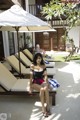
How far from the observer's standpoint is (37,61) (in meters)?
5.71

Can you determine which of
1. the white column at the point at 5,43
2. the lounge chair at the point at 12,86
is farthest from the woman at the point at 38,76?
the white column at the point at 5,43

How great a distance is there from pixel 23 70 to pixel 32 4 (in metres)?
15.0

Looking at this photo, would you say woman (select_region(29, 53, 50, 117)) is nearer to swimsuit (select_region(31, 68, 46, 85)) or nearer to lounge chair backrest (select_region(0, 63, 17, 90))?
swimsuit (select_region(31, 68, 46, 85))

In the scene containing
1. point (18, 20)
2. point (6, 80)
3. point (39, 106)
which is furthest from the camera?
point (6, 80)

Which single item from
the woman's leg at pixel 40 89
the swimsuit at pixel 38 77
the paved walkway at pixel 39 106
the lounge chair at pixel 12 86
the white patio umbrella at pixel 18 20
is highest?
the white patio umbrella at pixel 18 20

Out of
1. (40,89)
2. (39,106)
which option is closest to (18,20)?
(40,89)

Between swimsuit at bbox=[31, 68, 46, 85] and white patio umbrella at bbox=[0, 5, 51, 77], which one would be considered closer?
swimsuit at bbox=[31, 68, 46, 85]

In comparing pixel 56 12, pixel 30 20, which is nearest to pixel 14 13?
pixel 30 20

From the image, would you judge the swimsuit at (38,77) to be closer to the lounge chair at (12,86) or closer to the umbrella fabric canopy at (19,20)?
the lounge chair at (12,86)

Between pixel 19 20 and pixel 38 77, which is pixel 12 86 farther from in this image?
pixel 19 20

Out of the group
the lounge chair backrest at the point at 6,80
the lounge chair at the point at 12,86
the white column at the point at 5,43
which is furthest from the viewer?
the white column at the point at 5,43

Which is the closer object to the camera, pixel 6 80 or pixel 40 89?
pixel 40 89

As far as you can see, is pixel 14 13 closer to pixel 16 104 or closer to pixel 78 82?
pixel 16 104

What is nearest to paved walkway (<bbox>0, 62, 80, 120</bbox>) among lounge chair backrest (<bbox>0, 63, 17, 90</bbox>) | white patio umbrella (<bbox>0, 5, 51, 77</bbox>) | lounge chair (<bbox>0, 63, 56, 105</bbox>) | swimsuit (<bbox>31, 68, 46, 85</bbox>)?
lounge chair (<bbox>0, 63, 56, 105</bbox>)
